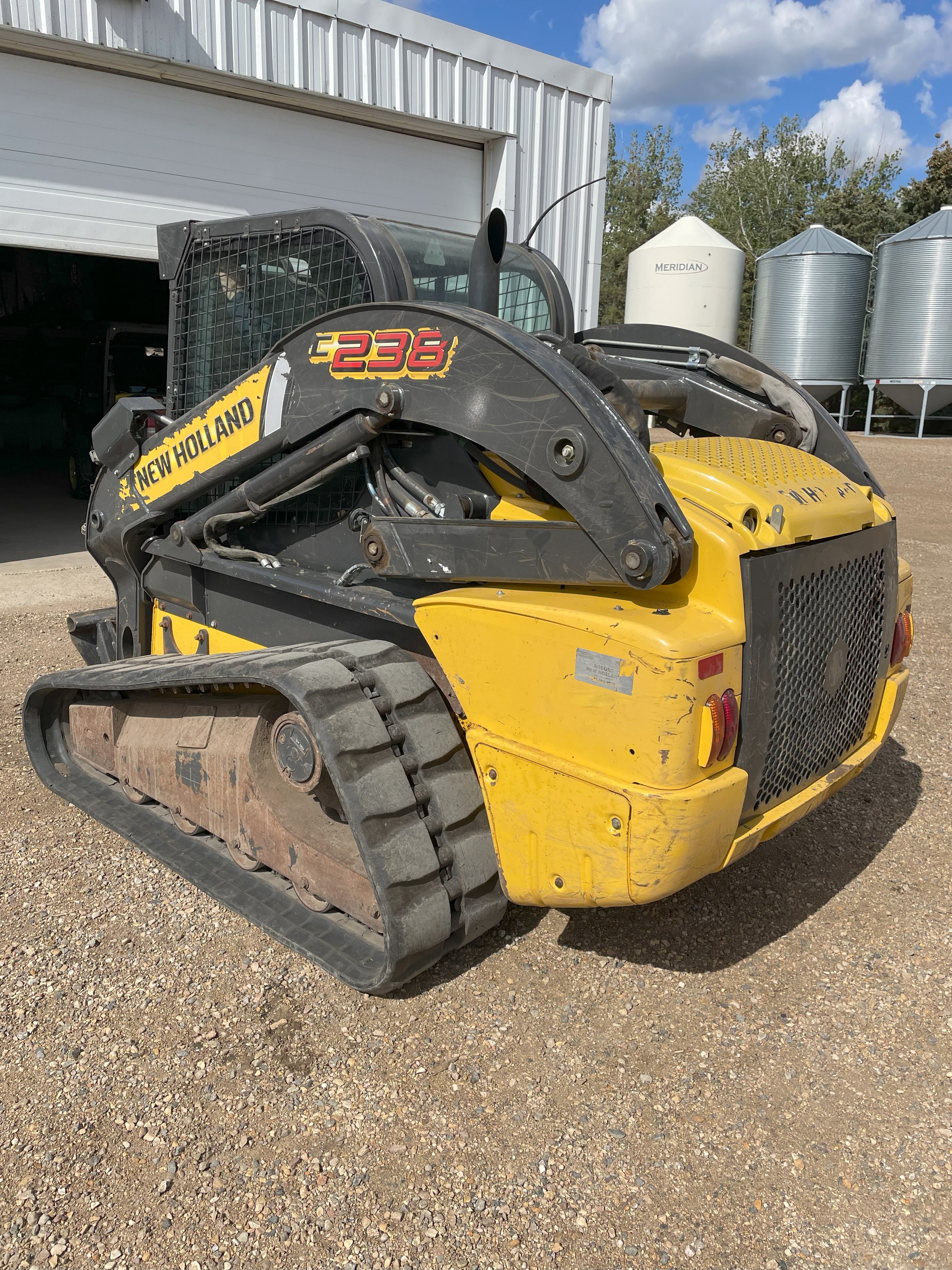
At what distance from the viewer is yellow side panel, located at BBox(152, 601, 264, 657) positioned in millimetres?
3783

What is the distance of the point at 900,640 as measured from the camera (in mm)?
3338

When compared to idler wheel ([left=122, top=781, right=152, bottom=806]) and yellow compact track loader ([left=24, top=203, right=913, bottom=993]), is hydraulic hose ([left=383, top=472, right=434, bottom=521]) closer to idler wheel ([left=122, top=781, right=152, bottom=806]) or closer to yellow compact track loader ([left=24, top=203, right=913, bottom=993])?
yellow compact track loader ([left=24, top=203, right=913, bottom=993])

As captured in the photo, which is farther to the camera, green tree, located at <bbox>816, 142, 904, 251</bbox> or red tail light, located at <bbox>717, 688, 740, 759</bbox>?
green tree, located at <bbox>816, 142, 904, 251</bbox>

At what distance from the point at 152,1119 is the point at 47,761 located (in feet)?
6.98

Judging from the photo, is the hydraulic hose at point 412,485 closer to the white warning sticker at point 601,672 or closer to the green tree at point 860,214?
the white warning sticker at point 601,672

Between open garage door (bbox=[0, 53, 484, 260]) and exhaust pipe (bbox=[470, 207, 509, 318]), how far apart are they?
18.7 feet

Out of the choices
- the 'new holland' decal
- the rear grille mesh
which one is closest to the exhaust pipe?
the 'new holland' decal

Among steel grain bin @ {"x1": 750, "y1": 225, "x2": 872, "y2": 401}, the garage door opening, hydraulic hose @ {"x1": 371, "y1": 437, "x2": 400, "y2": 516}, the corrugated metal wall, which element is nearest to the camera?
hydraulic hose @ {"x1": 371, "y1": 437, "x2": 400, "y2": 516}

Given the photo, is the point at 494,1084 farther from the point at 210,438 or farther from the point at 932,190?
the point at 932,190

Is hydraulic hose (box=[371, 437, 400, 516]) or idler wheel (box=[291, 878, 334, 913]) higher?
hydraulic hose (box=[371, 437, 400, 516])

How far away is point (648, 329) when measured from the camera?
4.20 metres

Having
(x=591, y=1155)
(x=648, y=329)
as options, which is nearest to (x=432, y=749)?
(x=591, y=1155)

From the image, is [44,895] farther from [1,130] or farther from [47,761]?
[1,130]

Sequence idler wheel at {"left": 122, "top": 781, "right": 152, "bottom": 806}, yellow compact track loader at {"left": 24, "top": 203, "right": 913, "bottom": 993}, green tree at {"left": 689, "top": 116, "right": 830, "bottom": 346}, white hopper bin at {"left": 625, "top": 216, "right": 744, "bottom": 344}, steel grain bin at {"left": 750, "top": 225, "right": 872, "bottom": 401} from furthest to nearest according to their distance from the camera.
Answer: green tree at {"left": 689, "top": 116, "right": 830, "bottom": 346} → steel grain bin at {"left": 750, "top": 225, "right": 872, "bottom": 401} → white hopper bin at {"left": 625, "top": 216, "right": 744, "bottom": 344} → idler wheel at {"left": 122, "top": 781, "right": 152, "bottom": 806} → yellow compact track loader at {"left": 24, "top": 203, "right": 913, "bottom": 993}
